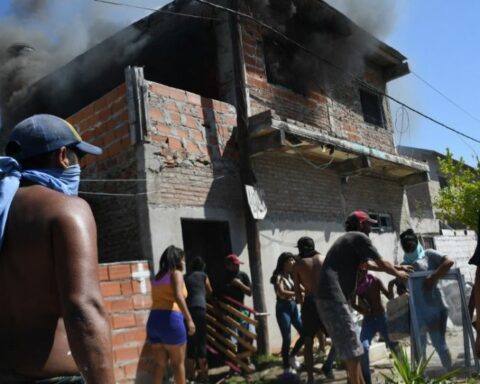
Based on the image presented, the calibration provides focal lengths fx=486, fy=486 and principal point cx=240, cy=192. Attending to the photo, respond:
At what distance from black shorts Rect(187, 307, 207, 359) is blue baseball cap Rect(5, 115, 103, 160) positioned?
4.49 meters

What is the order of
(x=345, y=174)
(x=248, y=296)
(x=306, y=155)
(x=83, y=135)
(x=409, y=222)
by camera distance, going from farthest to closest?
(x=409, y=222)
(x=345, y=174)
(x=306, y=155)
(x=83, y=135)
(x=248, y=296)

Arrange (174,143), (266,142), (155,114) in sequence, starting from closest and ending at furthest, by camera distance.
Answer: (155,114) → (174,143) → (266,142)

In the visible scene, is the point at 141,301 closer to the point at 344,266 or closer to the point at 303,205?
the point at 344,266

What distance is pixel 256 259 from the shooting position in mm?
7180

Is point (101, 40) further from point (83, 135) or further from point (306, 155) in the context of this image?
point (306, 155)

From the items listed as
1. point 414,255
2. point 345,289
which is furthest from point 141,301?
point 414,255

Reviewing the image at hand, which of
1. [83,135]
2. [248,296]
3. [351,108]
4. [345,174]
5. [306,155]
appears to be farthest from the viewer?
[351,108]

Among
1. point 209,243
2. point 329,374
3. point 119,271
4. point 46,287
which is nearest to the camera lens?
point 46,287

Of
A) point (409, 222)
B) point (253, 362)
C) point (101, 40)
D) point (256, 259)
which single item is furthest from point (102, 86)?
point (409, 222)

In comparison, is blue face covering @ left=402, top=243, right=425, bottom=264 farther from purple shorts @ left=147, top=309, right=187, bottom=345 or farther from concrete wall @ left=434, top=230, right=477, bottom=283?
concrete wall @ left=434, top=230, right=477, bottom=283

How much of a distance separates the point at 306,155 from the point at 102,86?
443cm

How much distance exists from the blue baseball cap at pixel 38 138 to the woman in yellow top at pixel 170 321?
341 centimetres

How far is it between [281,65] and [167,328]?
6.28m

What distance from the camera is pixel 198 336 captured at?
19.8 ft
